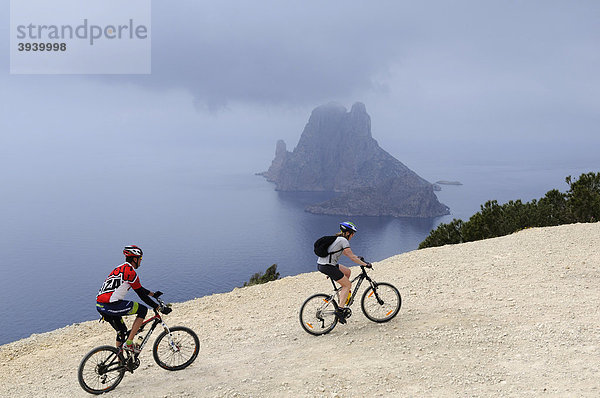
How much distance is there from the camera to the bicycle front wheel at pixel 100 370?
304 inches

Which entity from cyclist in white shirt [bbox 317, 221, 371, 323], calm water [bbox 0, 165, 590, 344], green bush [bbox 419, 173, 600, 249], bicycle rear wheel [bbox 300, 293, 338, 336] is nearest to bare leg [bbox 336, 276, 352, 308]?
cyclist in white shirt [bbox 317, 221, 371, 323]

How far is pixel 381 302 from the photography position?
9.93 metres

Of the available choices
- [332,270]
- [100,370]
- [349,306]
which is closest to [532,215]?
[349,306]

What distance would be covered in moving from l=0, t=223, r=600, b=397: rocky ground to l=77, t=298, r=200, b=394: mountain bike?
0.29 meters

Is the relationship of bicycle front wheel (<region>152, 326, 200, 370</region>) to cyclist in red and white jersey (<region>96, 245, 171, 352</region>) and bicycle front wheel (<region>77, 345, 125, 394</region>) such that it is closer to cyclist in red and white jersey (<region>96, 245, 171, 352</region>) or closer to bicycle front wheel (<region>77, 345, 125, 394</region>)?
bicycle front wheel (<region>77, 345, 125, 394</region>)

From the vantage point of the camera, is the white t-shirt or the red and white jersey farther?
the white t-shirt

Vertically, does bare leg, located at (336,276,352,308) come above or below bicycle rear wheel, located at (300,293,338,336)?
above

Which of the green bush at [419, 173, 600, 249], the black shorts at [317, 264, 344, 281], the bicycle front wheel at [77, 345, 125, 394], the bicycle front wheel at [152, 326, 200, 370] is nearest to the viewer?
the bicycle front wheel at [77, 345, 125, 394]

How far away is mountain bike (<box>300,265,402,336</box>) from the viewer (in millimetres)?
9625

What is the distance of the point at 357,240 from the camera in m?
168

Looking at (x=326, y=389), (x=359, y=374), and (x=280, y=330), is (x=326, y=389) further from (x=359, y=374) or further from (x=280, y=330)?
(x=280, y=330)

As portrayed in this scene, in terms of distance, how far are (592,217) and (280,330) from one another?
2960cm

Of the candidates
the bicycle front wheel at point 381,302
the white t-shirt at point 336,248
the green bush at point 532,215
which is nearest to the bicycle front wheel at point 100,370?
the white t-shirt at point 336,248

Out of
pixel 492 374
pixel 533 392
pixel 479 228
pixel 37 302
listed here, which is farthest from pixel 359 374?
pixel 37 302
